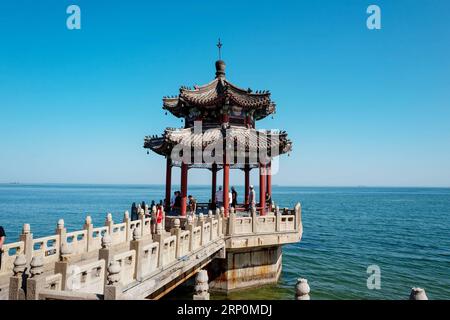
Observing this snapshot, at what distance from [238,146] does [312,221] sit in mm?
40534

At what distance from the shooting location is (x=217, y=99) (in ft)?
60.3

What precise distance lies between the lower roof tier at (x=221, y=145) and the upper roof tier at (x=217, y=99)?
1367mm

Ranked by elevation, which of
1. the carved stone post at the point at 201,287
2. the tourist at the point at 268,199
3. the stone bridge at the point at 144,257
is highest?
the tourist at the point at 268,199

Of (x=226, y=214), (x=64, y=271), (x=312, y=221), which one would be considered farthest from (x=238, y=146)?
(x=312, y=221)

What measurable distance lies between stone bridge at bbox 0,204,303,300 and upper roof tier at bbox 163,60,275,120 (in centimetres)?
603

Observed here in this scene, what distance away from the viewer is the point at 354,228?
46688mm

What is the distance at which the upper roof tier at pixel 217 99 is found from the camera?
1850 cm

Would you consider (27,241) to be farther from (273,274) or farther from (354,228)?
(354,228)

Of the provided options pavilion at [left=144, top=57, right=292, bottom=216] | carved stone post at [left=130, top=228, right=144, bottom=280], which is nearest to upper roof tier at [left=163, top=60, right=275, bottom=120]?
pavilion at [left=144, top=57, right=292, bottom=216]

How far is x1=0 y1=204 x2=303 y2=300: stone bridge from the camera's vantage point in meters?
6.17

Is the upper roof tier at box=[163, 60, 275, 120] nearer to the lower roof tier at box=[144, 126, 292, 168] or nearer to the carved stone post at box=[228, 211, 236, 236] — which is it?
the lower roof tier at box=[144, 126, 292, 168]

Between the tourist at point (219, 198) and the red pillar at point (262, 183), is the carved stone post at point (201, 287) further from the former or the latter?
the tourist at point (219, 198)

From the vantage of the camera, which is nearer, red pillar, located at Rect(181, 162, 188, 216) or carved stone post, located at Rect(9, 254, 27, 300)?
carved stone post, located at Rect(9, 254, 27, 300)

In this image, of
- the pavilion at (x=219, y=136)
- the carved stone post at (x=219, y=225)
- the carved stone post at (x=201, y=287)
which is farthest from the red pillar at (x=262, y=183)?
the carved stone post at (x=201, y=287)
